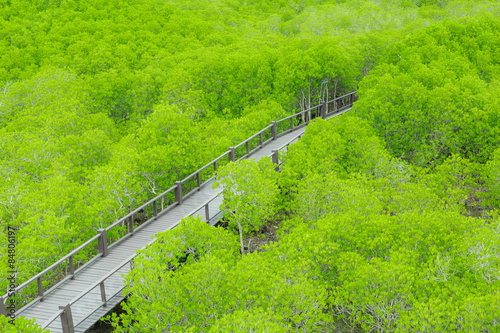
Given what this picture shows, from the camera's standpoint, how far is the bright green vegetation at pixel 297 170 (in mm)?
13648

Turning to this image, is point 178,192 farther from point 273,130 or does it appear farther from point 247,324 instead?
point 247,324

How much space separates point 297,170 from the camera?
829 inches

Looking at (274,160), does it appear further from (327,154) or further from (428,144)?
(428,144)

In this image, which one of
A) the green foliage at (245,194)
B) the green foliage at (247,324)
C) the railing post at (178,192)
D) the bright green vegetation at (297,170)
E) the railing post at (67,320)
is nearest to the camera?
the green foliage at (247,324)

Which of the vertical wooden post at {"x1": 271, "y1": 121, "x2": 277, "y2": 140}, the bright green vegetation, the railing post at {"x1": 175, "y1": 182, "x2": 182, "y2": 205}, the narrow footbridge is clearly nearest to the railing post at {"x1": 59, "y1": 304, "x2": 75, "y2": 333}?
the narrow footbridge

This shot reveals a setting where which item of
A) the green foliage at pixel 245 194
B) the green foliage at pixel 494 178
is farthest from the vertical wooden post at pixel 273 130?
the green foliage at pixel 494 178

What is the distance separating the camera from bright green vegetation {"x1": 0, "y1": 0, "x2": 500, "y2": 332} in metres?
13.6

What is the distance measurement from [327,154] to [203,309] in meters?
11.3

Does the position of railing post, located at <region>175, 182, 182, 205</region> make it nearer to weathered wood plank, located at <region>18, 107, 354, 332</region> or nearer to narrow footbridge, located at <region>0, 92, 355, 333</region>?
narrow footbridge, located at <region>0, 92, 355, 333</region>

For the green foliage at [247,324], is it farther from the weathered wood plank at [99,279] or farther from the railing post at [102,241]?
the railing post at [102,241]

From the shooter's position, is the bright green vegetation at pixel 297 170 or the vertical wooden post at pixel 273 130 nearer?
the bright green vegetation at pixel 297 170

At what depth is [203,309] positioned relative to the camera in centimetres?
1324

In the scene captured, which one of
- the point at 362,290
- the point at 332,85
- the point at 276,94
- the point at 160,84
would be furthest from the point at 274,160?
the point at 160,84

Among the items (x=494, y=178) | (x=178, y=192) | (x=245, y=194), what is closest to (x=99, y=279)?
(x=178, y=192)
